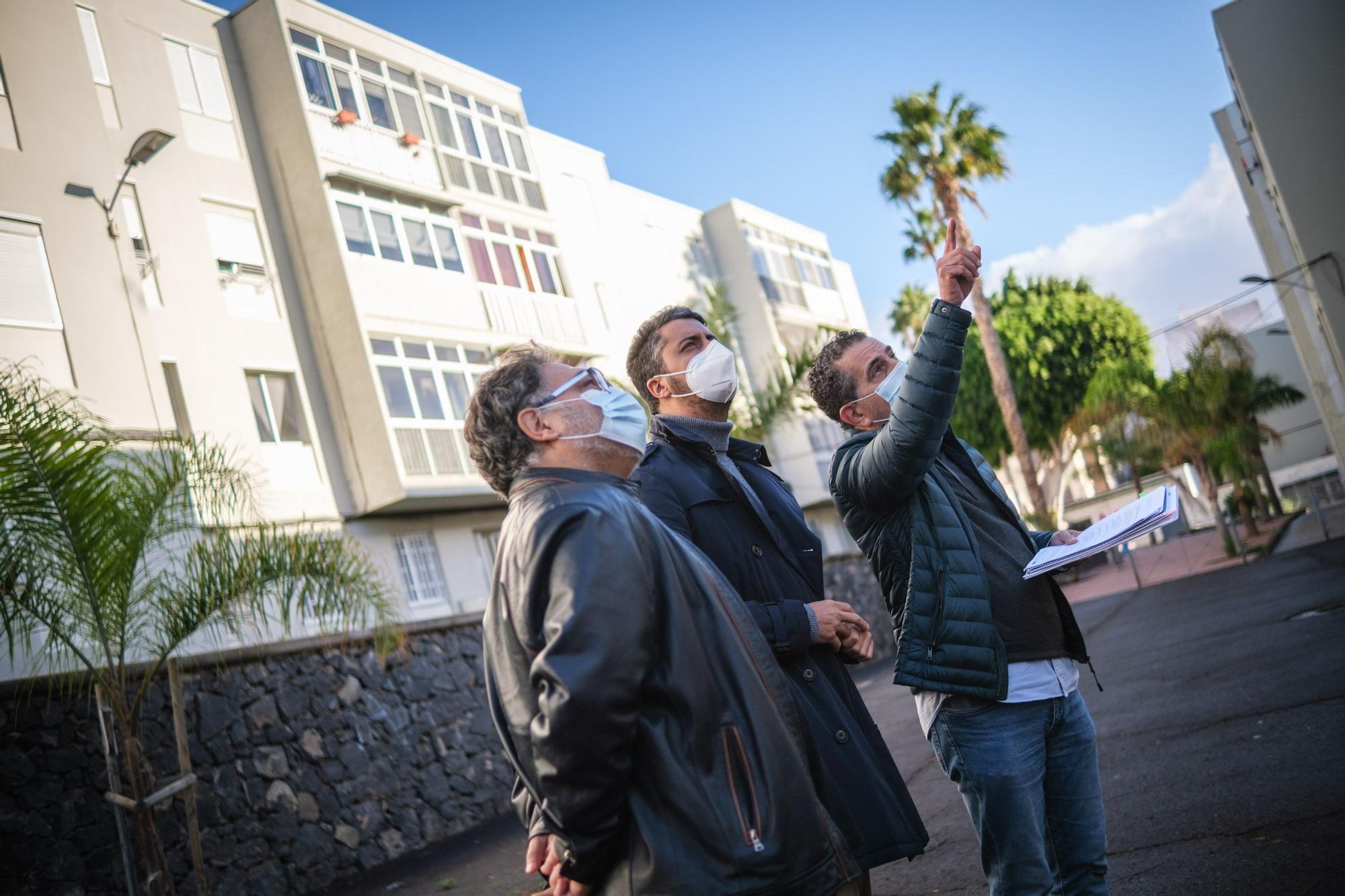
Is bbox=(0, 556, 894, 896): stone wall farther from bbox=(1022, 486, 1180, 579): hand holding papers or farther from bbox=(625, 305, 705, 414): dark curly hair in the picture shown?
bbox=(1022, 486, 1180, 579): hand holding papers

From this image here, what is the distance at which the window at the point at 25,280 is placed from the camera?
52.5ft

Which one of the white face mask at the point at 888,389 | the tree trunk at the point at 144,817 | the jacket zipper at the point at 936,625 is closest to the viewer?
the jacket zipper at the point at 936,625

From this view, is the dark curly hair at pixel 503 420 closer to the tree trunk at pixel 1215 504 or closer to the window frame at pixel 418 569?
the window frame at pixel 418 569

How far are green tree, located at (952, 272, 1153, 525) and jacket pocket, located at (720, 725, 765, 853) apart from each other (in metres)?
42.6

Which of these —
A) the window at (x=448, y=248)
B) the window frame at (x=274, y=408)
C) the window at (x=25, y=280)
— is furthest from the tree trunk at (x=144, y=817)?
the window at (x=448, y=248)

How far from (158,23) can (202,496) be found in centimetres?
1498

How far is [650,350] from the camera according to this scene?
3637mm

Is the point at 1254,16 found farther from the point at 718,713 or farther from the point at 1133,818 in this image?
the point at 718,713

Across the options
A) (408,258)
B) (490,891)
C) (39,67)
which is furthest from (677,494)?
(408,258)

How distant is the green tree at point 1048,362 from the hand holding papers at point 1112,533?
41.3 meters

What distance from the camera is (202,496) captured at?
866 centimetres

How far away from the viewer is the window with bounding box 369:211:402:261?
22156 mm

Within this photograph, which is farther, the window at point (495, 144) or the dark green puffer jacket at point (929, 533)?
the window at point (495, 144)

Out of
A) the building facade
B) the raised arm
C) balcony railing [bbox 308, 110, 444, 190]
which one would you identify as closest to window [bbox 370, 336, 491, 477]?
balcony railing [bbox 308, 110, 444, 190]
